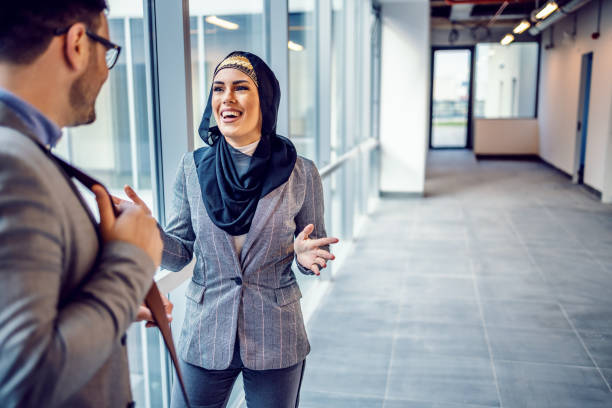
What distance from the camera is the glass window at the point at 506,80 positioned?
48.4 ft

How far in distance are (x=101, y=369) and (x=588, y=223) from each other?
23.6 feet

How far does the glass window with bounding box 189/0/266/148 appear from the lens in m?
2.41

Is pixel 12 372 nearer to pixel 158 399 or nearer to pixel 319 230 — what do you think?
pixel 319 230

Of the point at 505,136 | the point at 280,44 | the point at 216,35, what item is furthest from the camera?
the point at 505,136

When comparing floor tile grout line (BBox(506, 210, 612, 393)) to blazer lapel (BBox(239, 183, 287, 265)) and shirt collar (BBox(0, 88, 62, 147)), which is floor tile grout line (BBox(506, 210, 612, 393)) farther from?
shirt collar (BBox(0, 88, 62, 147))

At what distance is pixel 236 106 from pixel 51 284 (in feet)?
3.18

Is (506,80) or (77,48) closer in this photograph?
(77,48)

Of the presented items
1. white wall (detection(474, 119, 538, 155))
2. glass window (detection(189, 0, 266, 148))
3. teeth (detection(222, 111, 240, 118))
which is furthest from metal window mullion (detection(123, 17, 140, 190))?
white wall (detection(474, 119, 538, 155))

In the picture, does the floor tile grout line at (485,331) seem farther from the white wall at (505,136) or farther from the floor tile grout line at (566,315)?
the white wall at (505,136)

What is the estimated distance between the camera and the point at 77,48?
817 mm

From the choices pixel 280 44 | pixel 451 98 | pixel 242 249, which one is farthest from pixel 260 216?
pixel 451 98

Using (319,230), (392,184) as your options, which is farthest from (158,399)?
(392,184)

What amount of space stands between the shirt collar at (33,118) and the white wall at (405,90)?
834cm

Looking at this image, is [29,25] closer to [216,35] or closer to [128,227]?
[128,227]
